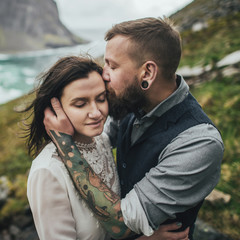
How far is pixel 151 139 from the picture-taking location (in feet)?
6.75

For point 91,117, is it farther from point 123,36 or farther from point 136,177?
point 123,36

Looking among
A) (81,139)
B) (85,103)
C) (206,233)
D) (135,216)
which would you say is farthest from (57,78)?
(206,233)

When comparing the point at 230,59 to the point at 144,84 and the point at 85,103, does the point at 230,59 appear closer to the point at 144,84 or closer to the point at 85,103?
Answer: the point at 144,84

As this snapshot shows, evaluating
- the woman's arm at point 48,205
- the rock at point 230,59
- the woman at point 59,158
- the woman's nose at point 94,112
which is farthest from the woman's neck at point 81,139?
the rock at point 230,59

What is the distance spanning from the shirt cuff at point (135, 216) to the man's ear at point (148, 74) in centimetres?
110

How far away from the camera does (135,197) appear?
177 cm

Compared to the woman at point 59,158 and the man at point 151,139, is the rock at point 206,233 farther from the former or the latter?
the woman at point 59,158

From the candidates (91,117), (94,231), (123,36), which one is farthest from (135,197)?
(123,36)

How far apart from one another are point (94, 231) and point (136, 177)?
2.14 ft

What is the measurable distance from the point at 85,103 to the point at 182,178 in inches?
43.4

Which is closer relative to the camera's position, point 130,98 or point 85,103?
point 85,103

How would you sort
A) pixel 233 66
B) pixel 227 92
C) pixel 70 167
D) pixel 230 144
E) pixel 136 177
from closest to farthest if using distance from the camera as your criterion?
pixel 70 167, pixel 136 177, pixel 230 144, pixel 227 92, pixel 233 66

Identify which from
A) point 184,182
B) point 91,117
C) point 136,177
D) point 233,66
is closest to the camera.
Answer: point 184,182

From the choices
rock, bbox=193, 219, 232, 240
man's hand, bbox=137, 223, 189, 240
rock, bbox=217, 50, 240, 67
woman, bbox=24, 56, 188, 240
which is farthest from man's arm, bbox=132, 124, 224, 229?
rock, bbox=217, 50, 240, 67
